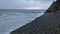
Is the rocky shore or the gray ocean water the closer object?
the rocky shore

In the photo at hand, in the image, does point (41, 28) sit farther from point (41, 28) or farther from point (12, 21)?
point (12, 21)

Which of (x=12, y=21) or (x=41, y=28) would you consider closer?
(x=41, y=28)

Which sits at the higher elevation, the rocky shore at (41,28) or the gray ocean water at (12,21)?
the rocky shore at (41,28)

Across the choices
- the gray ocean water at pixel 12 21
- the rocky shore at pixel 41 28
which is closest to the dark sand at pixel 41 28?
the rocky shore at pixel 41 28

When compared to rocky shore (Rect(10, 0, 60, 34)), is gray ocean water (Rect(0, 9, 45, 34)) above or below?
below

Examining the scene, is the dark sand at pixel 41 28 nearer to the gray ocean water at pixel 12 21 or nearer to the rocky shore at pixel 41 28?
the rocky shore at pixel 41 28

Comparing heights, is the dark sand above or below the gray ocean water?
above

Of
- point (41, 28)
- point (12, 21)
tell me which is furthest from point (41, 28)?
point (12, 21)

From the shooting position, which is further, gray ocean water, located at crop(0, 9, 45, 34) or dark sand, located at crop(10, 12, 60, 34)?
gray ocean water, located at crop(0, 9, 45, 34)

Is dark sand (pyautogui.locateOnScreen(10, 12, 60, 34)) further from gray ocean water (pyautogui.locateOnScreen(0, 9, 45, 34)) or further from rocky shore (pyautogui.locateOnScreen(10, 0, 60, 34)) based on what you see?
gray ocean water (pyautogui.locateOnScreen(0, 9, 45, 34))

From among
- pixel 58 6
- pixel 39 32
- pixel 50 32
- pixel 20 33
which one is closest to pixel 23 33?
pixel 20 33

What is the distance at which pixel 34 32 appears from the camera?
732 centimetres

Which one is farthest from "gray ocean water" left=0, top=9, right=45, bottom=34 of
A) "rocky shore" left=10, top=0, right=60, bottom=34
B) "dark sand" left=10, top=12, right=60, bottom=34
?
"dark sand" left=10, top=12, right=60, bottom=34

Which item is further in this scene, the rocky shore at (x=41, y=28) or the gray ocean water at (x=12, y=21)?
the gray ocean water at (x=12, y=21)
